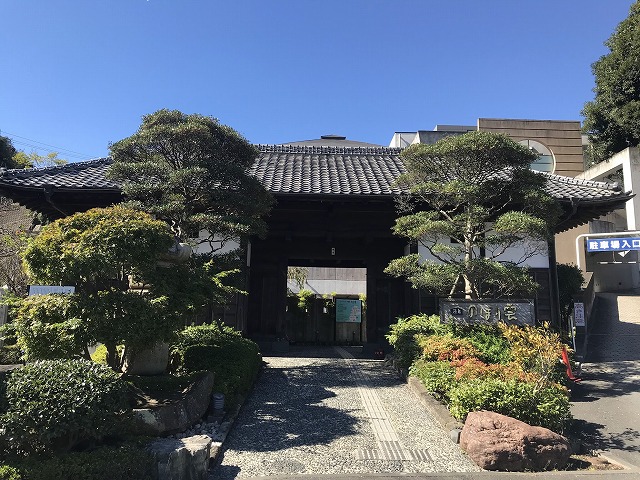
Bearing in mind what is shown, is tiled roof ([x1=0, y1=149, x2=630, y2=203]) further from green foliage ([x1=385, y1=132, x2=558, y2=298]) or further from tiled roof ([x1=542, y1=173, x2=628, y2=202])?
green foliage ([x1=385, y1=132, x2=558, y2=298])

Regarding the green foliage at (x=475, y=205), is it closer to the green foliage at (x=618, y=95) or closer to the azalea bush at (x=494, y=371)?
the azalea bush at (x=494, y=371)

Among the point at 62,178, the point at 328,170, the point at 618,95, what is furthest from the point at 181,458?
the point at 618,95

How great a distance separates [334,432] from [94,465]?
10.2ft

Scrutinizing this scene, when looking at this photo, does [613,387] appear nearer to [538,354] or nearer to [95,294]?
[538,354]

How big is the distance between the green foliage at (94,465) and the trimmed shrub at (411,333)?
572cm

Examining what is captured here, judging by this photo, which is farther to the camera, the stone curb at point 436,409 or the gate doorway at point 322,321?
the gate doorway at point 322,321

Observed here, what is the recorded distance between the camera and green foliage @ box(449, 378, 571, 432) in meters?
5.43

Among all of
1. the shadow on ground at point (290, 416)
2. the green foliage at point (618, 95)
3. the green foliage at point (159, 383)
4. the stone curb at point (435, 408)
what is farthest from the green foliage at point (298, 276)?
the green foliage at point (159, 383)

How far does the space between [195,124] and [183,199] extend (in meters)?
1.40

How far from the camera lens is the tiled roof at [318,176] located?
406 inches

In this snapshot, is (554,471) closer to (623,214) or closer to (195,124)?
(195,124)

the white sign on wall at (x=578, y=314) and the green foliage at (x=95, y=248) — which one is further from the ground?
the green foliage at (x=95, y=248)

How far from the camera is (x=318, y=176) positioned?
40.8ft

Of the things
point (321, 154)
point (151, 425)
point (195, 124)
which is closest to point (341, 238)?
point (321, 154)
